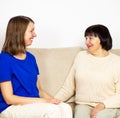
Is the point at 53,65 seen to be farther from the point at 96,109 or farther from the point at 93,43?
the point at 96,109

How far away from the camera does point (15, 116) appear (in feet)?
6.52

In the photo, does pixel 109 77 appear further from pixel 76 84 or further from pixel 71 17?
pixel 71 17

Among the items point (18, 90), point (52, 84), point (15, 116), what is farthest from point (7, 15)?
point (15, 116)

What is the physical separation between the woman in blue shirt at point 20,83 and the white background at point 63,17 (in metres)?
0.73

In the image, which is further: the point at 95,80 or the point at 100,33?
the point at 100,33

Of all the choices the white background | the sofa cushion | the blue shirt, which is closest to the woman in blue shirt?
the blue shirt

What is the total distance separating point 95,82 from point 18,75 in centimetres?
65

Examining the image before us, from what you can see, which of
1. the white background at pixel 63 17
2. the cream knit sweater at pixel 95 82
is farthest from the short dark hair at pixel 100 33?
the white background at pixel 63 17

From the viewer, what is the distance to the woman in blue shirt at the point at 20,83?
193cm

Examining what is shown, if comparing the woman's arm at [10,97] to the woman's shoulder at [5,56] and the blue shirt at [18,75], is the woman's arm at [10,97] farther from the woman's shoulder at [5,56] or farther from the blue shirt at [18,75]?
the woman's shoulder at [5,56]

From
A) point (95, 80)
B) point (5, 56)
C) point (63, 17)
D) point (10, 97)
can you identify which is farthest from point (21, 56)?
point (63, 17)

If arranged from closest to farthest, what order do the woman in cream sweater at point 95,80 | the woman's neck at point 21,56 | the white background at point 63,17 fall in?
the woman's neck at point 21,56 → the woman in cream sweater at point 95,80 → the white background at point 63,17

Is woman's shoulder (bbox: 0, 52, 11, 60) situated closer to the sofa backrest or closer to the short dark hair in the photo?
the sofa backrest

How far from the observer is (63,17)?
297cm
